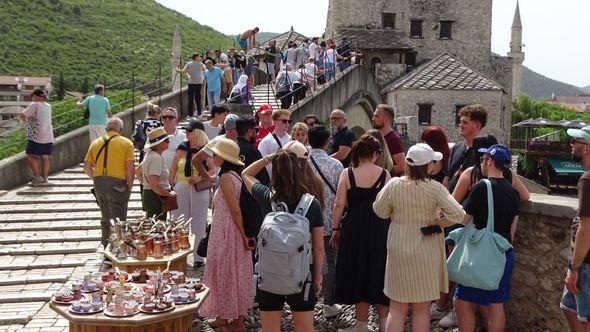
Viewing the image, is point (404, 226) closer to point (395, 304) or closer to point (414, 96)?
point (395, 304)

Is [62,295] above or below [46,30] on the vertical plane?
below

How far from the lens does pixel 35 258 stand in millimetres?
9055

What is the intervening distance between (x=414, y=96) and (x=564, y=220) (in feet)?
97.6

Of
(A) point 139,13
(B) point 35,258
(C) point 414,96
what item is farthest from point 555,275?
(A) point 139,13

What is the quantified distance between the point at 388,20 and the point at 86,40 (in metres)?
33.4

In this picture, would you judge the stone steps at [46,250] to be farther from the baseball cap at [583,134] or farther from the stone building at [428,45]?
the stone building at [428,45]

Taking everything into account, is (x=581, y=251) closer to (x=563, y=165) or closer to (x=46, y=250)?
(x=46, y=250)

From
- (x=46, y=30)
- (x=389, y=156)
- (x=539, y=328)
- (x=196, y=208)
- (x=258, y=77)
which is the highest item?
(x=46, y=30)

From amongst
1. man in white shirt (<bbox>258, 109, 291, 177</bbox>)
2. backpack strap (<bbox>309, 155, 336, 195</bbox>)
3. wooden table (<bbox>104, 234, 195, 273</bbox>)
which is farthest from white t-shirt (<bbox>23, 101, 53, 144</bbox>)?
backpack strap (<bbox>309, 155, 336, 195</bbox>)

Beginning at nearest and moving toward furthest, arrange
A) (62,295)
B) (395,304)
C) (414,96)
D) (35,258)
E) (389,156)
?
(62,295) < (395,304) < (389,156) < (35,258) < (414,96)

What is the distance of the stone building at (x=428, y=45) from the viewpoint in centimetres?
3522

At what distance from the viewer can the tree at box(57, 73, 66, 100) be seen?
47400mm

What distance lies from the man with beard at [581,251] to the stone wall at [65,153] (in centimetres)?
1057

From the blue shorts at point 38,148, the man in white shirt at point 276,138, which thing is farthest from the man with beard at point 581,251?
the blue shorts at point 38,148
